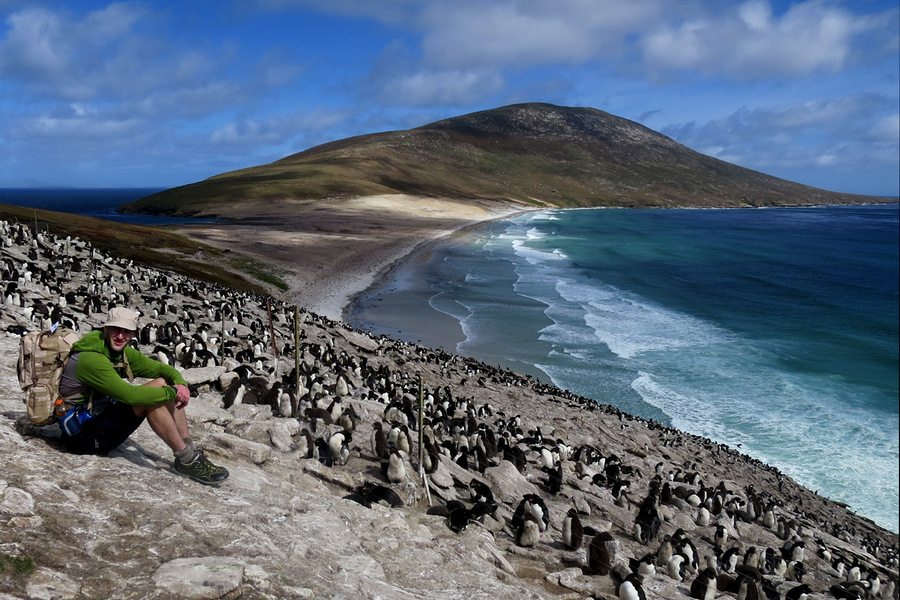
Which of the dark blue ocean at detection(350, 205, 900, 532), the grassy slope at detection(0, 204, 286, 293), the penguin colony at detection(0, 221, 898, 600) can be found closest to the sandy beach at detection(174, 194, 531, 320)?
the grassy slope at detection(0, 204, 286, 293)

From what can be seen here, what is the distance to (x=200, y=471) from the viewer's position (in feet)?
24.7

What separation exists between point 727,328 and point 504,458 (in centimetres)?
3314

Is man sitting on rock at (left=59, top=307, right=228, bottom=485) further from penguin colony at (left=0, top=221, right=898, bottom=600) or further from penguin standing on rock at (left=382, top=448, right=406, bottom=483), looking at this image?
penguin standing on rock at (left=382, top=448, right=406, bottom=483)

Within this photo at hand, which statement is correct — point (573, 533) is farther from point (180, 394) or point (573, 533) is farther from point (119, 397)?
point (119, 397)

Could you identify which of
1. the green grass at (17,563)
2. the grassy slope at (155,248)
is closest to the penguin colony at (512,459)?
the green grass at (17,563)

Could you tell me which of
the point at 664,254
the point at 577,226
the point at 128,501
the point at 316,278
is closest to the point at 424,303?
the point at 316,278

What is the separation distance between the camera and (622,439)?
19.8 meters

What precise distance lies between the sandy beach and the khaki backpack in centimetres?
3127

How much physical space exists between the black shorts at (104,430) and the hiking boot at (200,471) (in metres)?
0.76

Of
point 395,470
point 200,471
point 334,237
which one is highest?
point 334,237

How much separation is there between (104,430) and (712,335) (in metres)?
38.5

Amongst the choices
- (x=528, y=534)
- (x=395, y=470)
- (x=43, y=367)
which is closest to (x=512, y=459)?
(x=528, y=534)

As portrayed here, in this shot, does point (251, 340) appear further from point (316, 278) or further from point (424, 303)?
point (316, 278)

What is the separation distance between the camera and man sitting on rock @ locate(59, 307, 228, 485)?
21.0ft
